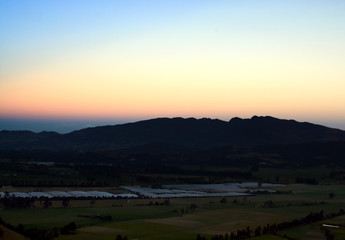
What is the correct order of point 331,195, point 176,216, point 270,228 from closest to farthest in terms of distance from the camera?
point 270,228 → point 176,216 → point 331,195

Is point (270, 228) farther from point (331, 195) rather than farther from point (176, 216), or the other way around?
point (331, 195)

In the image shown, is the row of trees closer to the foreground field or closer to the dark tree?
the foreground field

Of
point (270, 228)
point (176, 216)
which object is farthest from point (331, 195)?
point (176, 216)

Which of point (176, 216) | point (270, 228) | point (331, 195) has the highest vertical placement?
point (331, 195)

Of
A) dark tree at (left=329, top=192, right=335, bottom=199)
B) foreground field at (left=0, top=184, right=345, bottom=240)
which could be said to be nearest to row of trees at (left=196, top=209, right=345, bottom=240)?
foreground field at (left=0, top=184, right=345, bottom=240)

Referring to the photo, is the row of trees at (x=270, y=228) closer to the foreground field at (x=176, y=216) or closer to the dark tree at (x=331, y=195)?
the foreground field at (x=176, y=216)

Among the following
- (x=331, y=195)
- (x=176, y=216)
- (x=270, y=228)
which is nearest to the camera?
(x=270, y=228)

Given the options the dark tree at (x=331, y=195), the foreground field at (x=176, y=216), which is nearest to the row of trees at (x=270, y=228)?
the foreground field at (x=176, y=216)

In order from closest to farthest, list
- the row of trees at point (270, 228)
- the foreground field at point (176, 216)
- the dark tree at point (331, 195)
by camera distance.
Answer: the row of trees at point (270, 228)
the foreground field at point (176, 216)
the dark tree at point (331, 195)

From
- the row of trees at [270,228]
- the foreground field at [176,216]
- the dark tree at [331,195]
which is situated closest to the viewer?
the row of trees at [270,228]

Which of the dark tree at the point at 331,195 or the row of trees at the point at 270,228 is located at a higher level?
the dark tree at the point at 331,195

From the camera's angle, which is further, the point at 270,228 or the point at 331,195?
the point at 331,195
